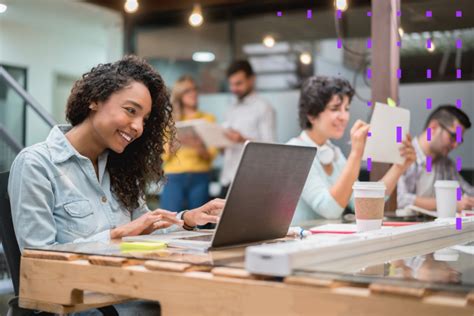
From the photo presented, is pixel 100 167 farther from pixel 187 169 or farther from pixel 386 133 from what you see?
pixel 187 169

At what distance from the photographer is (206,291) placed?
3.67 feet

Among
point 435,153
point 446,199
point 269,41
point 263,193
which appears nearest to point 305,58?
point 269,41

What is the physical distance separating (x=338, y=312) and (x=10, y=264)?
92 centimetres

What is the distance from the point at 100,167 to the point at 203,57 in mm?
4504

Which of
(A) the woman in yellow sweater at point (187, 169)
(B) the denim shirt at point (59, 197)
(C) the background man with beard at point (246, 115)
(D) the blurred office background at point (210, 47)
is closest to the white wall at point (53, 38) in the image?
(D) the blurred office background at point (210, 47)

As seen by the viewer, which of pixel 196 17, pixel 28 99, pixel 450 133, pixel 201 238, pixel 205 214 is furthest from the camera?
pixel 196 17

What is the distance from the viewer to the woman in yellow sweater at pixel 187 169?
5023 mm

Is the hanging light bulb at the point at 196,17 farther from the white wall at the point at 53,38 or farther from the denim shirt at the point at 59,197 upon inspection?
the denim shirt at the point at 59,197

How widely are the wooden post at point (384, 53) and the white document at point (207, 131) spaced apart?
7.19ft

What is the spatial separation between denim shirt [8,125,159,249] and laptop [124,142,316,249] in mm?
236

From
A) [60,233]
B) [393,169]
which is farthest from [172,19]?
[60,233]

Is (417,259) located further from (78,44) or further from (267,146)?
(78,44)

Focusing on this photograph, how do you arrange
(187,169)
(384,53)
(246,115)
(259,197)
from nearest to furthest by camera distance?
(259,197) → (384,53) → (246,115) → (187,169)

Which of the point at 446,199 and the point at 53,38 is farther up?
the point at 53,38
